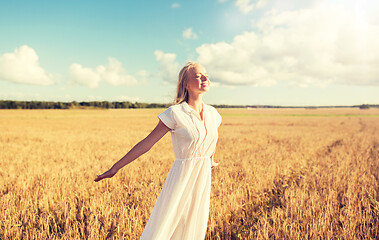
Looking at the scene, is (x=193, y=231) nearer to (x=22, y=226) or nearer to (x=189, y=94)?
(x=189, y=94)

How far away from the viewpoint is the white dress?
87.8 inches

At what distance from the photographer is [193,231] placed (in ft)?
7.91

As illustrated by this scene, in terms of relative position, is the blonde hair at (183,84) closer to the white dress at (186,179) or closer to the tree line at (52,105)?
the white dress at (186,179)

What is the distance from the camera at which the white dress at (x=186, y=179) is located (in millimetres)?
2230

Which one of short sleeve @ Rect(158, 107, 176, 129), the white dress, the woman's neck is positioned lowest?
the white dress

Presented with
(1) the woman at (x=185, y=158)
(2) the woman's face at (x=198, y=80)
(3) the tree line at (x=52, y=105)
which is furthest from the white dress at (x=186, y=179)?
(3) the tree line at (x=52, y=105)

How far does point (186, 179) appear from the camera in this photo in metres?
2.30

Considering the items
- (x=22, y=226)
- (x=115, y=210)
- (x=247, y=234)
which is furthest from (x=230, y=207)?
(x=22, y=226)

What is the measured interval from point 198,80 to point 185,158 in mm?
684

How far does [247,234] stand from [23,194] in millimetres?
4206

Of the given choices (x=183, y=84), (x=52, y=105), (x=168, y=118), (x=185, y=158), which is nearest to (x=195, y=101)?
(x=183, y=84)

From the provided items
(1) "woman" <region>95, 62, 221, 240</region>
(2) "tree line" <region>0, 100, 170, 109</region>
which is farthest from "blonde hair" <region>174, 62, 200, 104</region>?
(2) "tree line" <region>0, 100, 170, 109</region>

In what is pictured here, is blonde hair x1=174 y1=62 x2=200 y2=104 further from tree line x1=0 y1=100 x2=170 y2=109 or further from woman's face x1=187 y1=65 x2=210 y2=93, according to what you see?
tree line x1=0 y1=100 x2=170 y2=109

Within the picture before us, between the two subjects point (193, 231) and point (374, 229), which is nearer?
point (193, 231)
